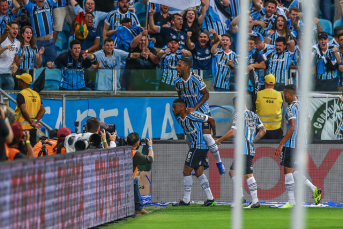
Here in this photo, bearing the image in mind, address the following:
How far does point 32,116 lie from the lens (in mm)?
12516

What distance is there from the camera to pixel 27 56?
46.1 feet

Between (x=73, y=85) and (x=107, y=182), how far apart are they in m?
4.84

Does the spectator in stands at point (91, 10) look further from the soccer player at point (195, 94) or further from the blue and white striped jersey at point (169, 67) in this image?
the soccer player at point (195, 94)

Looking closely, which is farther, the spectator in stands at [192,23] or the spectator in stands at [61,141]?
the spectator in stands at [192,23]

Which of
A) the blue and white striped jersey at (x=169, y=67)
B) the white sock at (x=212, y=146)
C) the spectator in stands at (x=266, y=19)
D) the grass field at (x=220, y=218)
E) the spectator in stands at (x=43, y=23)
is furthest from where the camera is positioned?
the spectator in stands at (x=266, y=19)

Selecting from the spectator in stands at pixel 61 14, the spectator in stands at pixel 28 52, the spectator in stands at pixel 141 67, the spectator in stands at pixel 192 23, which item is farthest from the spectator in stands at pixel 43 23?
the spectator in stands at pixel 192 23

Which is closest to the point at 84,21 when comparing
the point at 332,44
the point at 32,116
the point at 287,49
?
the point at 32,116

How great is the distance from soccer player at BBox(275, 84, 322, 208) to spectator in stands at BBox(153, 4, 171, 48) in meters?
4.81

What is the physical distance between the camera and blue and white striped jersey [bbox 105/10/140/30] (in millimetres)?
15195

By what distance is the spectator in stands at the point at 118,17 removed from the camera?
1516cm

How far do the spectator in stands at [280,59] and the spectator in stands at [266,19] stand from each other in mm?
1081

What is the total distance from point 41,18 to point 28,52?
1.43 metres

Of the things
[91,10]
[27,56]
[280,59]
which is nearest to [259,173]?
[280,59]

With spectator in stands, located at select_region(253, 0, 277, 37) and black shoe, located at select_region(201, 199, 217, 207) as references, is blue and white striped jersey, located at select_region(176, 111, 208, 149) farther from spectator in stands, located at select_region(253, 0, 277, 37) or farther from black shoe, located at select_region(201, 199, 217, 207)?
spectator in stands, located at select_region(253, 0, 277, 37)
